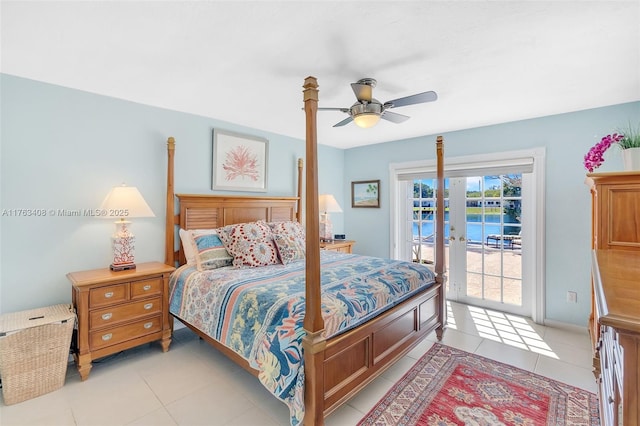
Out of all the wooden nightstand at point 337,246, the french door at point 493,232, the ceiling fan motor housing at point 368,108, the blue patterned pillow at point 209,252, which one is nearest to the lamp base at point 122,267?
the blue patterned pillow at point 209,252

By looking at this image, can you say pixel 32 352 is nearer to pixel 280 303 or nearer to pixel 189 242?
pixel 189 242

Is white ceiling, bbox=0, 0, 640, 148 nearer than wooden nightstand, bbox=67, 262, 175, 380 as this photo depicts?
Yes

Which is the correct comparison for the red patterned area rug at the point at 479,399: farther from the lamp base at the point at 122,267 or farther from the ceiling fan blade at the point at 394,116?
the lamp base at the point at 122,267

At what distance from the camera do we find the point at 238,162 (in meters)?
3.74

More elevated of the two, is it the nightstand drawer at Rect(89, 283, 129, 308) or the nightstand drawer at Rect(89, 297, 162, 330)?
the nightstand drawer at Rect(89, 283, 129, 308)

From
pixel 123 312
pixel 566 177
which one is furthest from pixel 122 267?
pixel 566 177

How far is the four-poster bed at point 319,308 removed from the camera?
1643 millimetres

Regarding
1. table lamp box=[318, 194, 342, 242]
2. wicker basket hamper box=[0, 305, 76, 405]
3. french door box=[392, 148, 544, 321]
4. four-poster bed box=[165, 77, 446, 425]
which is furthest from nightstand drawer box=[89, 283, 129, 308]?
french door box=[392, 148, 544, 321]

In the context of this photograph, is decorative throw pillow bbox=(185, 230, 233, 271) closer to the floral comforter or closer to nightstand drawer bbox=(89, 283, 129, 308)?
the floral comforter

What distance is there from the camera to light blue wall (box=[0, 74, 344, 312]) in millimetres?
2334

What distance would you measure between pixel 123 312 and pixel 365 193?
145 inches

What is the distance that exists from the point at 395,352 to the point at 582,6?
2438 mm

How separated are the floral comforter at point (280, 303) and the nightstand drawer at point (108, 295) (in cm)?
45

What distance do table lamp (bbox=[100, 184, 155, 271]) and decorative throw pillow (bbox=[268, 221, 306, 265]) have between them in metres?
1.23
